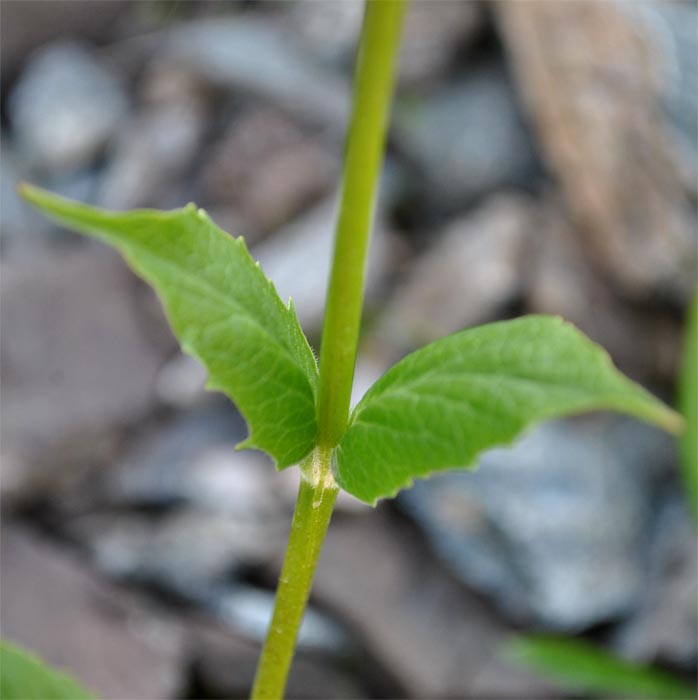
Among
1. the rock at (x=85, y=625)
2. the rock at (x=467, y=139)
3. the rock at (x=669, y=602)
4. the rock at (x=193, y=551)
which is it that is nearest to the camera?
the rock at (x=85, y=625)

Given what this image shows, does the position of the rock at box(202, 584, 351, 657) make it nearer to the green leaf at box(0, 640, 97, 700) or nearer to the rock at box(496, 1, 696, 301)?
the rock at box(496, 1, 696, 301)

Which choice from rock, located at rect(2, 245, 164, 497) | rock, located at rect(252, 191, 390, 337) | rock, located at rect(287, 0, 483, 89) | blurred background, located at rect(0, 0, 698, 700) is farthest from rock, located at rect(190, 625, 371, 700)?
rock, located at rect(287, 0, 483, 89)

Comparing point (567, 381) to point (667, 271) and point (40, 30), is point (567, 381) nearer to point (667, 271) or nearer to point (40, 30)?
point (667, 271)

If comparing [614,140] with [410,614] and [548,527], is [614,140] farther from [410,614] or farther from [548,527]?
[410,614]

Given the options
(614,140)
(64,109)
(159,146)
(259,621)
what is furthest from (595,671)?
(64,109)

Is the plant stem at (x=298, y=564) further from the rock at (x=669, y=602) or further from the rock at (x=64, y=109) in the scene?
the rock at (x=64, y=109)

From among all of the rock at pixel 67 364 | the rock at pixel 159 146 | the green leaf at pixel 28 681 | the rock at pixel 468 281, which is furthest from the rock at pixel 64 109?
the green leaf at pixel 28 681

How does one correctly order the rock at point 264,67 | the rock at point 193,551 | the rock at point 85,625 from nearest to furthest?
the rock at point 85,625
the rock at point 193,551
the rock at point 264,67
